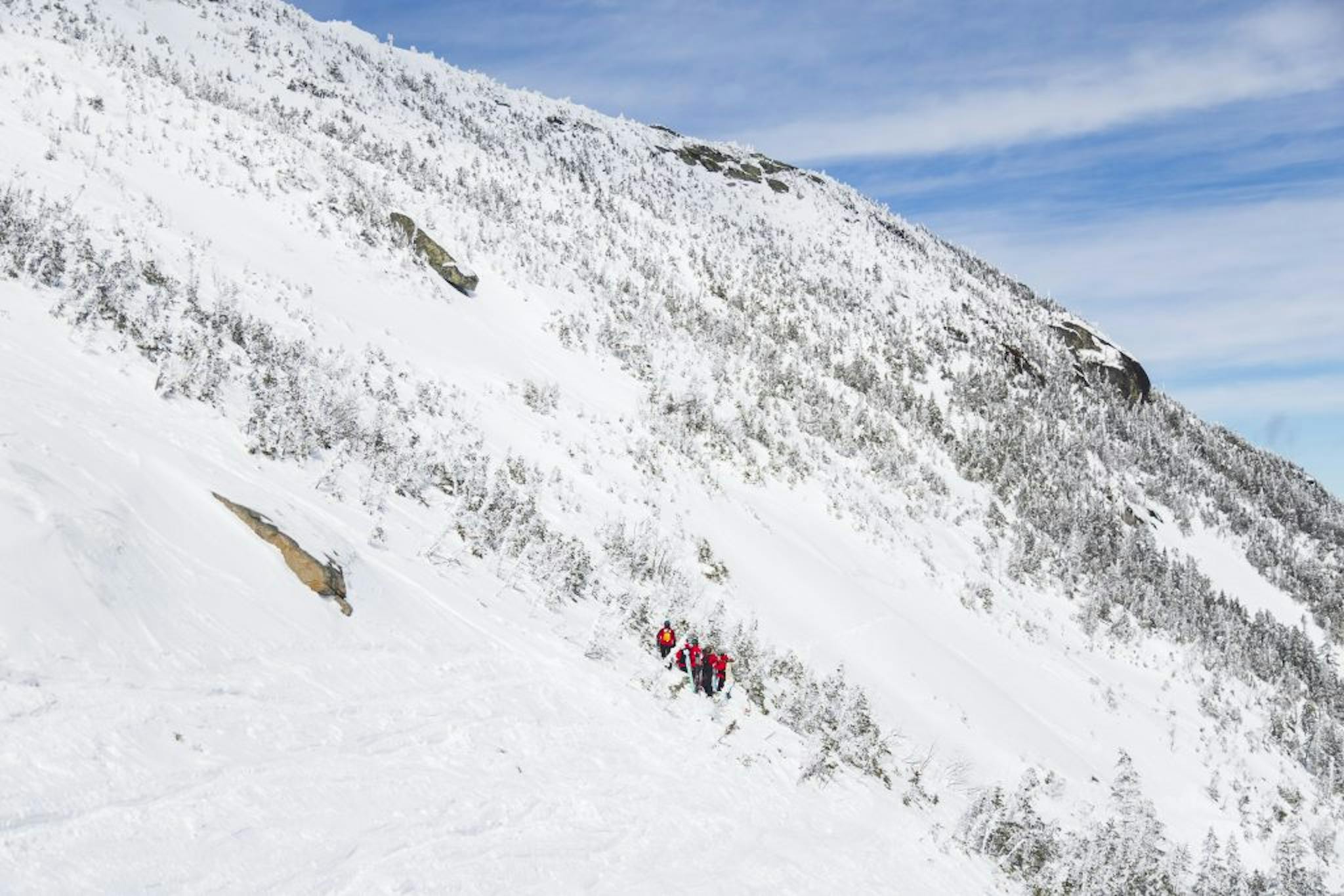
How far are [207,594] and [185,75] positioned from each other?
31.6 metres

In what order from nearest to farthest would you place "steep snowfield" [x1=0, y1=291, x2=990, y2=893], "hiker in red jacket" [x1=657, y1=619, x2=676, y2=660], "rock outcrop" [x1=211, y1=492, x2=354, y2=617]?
1. "steep snowfield" [x1=0, y1=291, x2=990, y2=893]
2. "rock outcrop" [x1=211, y1=492, x2=354, y2=617]
3. "hiker in red jacket" [x1=657, y1=619, x2=676, y2=660]

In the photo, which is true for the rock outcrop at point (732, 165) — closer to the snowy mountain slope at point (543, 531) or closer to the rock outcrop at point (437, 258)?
the snowy mountain slope at point (543, 531)

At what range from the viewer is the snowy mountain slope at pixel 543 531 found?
5195 mm

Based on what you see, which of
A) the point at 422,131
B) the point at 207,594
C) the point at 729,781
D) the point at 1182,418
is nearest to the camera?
the point at 207,594

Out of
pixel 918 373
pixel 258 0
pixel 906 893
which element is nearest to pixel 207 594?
pixel 906 893

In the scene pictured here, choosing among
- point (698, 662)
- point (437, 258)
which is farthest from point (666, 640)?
point (437, 258)

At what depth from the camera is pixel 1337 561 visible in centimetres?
3412

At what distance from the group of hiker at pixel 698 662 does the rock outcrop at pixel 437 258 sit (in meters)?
14.9

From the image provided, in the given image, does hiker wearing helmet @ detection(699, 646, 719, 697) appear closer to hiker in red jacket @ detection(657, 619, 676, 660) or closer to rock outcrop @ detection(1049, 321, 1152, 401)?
hiker in red jacket @ detection(657, 619, 676, 660)

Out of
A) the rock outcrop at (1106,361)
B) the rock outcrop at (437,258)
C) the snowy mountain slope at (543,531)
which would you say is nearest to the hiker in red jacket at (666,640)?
the snowy mountain slope at (543,531)

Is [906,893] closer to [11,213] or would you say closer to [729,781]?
[729,781]

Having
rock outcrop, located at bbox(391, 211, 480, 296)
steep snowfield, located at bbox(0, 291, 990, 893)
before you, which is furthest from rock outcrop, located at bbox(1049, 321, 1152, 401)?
steep snowfield, located at bbox(0, 291, 990, 893)

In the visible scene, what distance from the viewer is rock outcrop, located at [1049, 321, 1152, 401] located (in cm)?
4156

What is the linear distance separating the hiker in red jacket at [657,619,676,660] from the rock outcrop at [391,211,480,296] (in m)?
14.9
